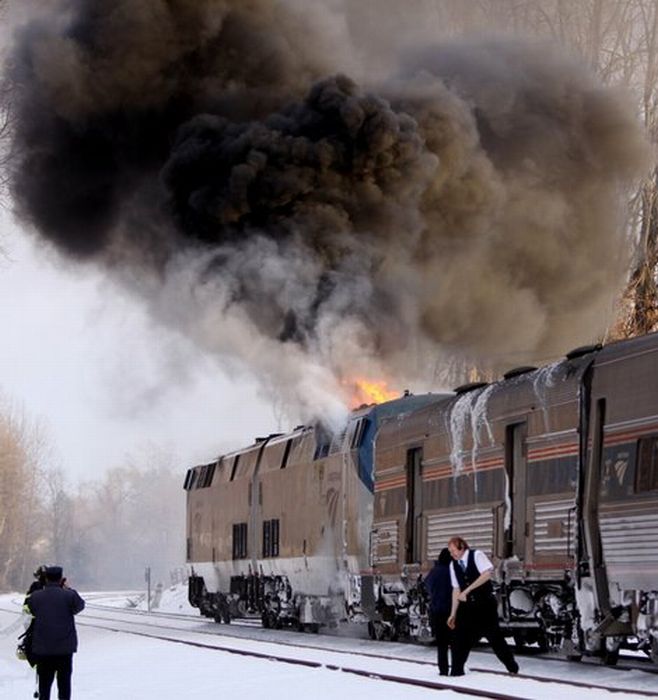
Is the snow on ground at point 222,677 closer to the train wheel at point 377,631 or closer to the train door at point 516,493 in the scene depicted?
the train wheel at point 377,631

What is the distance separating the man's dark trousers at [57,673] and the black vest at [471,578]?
4393mm

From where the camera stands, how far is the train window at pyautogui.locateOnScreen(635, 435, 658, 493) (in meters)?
15.4

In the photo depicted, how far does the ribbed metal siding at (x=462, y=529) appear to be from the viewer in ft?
63.9

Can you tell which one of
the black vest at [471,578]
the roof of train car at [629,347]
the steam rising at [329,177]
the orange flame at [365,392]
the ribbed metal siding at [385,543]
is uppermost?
the steam rising at [329,177]

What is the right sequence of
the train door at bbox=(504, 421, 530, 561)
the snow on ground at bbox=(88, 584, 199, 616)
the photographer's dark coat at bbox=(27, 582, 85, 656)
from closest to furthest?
the photographer's dark coat at bbox=(27, 582, 85, 656), the train door at bbox=(504, 421, 530, 561), the snow on ground at bbox=(88, 584, 199, 616)

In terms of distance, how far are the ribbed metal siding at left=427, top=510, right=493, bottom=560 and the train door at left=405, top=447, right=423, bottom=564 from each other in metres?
0.49

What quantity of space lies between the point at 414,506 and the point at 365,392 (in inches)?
→ 336

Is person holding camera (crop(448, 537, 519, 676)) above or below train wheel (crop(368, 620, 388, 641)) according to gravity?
above

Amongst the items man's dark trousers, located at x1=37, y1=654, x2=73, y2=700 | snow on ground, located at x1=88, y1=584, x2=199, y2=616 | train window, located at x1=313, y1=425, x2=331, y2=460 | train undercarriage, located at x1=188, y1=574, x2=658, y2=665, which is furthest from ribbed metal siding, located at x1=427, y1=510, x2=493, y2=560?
snow on ground, located at x1=88, y1=584, x2=199, y2=616

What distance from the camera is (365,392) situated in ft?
101

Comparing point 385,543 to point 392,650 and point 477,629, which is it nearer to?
point 392,650

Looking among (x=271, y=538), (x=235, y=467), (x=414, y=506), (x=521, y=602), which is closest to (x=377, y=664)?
(x=521, y=602)

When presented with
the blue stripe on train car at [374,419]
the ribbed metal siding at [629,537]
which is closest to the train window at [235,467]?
the blue stripe on train car at [374,419]

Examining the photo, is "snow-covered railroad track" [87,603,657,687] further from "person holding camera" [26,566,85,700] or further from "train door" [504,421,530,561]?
"person holding camera" [26,566,85,700]
